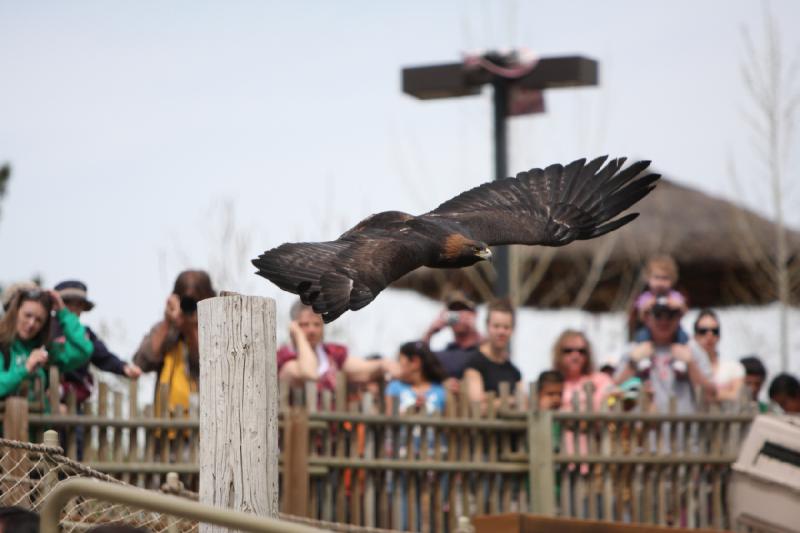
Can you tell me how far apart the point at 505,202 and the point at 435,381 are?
50.1 inches

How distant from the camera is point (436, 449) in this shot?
912 cm

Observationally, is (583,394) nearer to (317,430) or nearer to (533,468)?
(533,468)

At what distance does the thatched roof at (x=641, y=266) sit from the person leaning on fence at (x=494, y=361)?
9801mm

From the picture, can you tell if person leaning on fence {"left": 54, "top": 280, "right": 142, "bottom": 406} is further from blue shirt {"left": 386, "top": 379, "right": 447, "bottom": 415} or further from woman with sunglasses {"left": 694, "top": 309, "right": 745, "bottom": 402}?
woman with sunglasses {"left": 694, "top": 309, "right": 745, "bottom": 402}

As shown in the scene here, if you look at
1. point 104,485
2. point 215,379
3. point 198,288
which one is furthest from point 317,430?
point 104,485

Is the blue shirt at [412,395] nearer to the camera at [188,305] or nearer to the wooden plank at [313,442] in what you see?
the wooden plank at [313,442]

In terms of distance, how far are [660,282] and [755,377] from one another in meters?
1.52

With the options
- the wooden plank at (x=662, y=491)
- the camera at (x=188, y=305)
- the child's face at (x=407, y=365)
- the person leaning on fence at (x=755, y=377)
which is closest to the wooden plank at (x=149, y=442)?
the camera at (x=188, y=305)

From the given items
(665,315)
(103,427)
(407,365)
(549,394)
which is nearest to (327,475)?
(407,365)

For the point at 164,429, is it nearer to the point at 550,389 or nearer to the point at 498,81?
the point at 550,389

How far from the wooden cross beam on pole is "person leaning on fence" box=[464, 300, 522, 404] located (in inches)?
140

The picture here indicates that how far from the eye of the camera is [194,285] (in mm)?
8125

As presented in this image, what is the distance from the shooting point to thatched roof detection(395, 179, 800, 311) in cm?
1983

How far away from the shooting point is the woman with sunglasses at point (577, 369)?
9.66 metres
